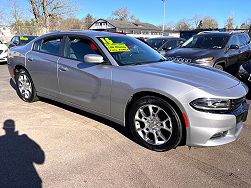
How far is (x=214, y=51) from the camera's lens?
729 cm

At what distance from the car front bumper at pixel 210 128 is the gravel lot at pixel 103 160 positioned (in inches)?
11.5

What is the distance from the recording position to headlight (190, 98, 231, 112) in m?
3.04

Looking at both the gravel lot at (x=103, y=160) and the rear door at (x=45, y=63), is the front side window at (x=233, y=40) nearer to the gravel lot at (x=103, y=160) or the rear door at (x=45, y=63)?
the gravel lot at (x=103, y=160)

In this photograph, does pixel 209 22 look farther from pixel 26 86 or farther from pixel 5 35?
pixel 26 86

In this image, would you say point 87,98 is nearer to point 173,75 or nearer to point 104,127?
point 104,127

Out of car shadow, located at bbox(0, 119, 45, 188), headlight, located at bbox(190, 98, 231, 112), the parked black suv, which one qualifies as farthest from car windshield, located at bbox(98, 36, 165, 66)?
the parked black suv

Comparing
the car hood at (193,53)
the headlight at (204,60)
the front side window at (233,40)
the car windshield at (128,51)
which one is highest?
the front side window at (233,40)

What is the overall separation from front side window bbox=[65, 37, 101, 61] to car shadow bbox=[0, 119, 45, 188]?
1525mm

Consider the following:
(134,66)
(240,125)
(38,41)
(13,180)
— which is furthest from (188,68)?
(38,41)

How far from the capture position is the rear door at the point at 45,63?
4633mm

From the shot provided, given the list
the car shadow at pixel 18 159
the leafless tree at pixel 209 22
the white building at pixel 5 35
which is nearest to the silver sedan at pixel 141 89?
the car shadow at pixel 18 159

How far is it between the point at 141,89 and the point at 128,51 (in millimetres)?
1069

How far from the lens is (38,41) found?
5.21 m

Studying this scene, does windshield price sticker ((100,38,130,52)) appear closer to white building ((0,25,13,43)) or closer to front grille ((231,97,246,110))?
front grille ((231,97,246,110))
